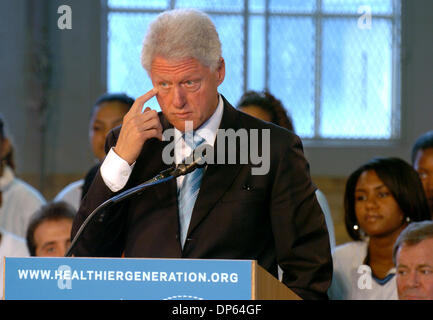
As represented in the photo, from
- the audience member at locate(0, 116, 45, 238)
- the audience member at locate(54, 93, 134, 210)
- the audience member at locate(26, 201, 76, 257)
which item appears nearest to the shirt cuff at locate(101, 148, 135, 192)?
the audience member at locate(26, 201, 76, 257)

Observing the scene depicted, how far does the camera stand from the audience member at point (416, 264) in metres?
2.88

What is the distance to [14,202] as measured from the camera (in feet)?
14.0

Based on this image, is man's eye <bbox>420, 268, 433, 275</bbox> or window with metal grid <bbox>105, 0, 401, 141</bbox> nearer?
man's eye <bbox>420, 268, 433, 275</bbox>

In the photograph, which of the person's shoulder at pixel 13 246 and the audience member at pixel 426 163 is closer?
the person's shoulder at pixel 13 246

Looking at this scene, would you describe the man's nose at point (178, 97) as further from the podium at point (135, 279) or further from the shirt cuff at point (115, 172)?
the podium at point (135, 279)

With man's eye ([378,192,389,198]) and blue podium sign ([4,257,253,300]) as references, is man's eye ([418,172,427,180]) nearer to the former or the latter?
man's eye ([378,192,389,198])

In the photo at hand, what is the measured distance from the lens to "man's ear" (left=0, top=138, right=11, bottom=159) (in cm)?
409

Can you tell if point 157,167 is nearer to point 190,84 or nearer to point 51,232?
point 190,84

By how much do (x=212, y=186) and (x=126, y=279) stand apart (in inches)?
20.3

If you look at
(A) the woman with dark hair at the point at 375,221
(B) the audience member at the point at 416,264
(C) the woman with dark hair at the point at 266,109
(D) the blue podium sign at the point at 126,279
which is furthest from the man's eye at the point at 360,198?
(D) the blue podium sign at the point at 126,279

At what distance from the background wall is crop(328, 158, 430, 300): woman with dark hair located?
294cm

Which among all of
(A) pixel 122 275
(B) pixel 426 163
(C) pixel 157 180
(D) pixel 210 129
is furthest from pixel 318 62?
(A) pixel 122 275

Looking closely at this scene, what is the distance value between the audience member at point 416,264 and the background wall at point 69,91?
3.50m

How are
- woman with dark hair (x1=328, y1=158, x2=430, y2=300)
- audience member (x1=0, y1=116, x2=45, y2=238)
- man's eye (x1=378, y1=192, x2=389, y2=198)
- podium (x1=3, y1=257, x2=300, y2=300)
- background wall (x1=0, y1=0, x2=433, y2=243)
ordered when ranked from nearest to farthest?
podium (x1=3, y1=257, x2=300, y2=300)
woman with dark hair (x1=328, y1=158, x2=430, y2=300)
man's eye (x1=378, y1=192, x2=389, y2=198)
audience member (x1=0, y1=116, x2=45, y2=238)
background wall (x1=0, y1=0, x2=433, y2=243)
